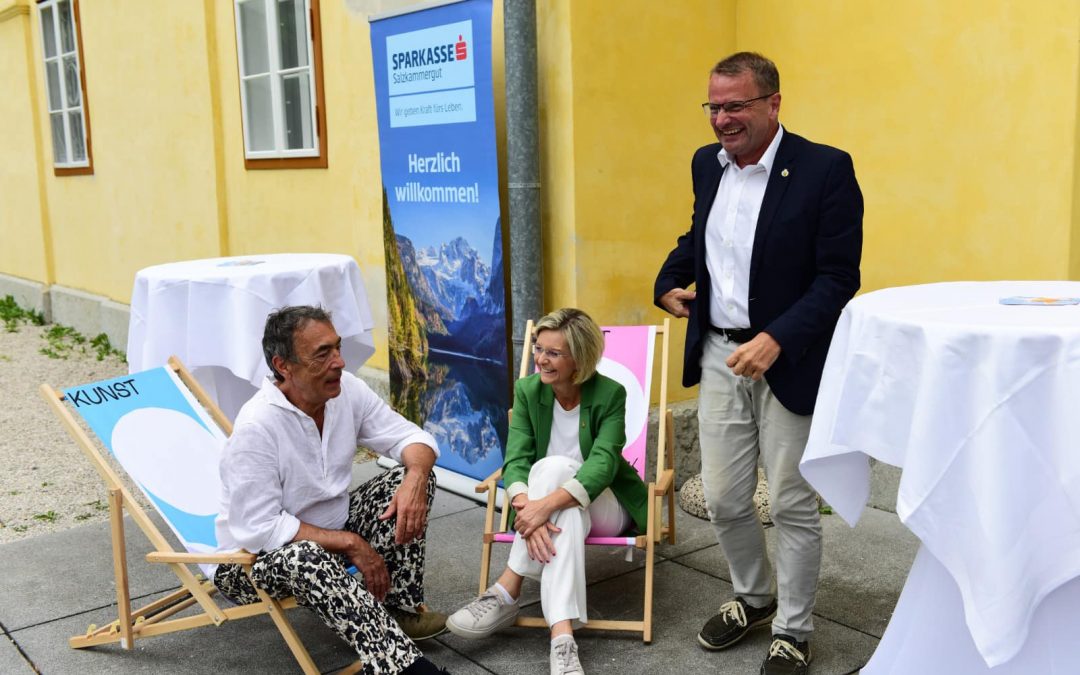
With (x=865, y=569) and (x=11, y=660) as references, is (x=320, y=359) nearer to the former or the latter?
(x=11, y=660)

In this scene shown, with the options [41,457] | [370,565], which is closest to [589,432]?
[370,565]

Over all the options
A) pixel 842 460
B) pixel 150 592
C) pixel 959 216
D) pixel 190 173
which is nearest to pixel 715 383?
pixel 842 460

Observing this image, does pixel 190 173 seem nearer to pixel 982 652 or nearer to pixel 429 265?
pixel 429 265

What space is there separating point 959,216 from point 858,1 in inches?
44.4

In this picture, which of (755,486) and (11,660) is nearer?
(755,486)

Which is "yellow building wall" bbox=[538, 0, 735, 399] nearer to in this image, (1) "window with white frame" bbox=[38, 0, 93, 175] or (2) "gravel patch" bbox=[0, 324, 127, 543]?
(2) "gravel patch" bbox=[0, 324, 127, 543]

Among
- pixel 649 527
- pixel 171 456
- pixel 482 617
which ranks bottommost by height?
pixel 482 617

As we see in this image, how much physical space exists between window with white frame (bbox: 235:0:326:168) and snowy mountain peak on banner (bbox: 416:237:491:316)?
2.18m

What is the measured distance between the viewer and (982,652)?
2471 millimetres

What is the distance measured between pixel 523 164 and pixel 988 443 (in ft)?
10.4

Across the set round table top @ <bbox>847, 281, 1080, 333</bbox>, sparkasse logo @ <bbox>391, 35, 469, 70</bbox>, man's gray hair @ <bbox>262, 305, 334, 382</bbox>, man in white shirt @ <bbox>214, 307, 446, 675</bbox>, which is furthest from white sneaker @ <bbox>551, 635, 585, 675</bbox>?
sparkasse logo @ <bbox>391, 35, 469, 70</bbox>

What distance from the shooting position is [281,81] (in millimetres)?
8086

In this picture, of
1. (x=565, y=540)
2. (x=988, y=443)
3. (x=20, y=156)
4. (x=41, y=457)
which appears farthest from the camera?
(x=20, y=156)

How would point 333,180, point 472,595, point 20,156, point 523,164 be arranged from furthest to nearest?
point 20,156
point 333,180
point 523,164
point 472,595
